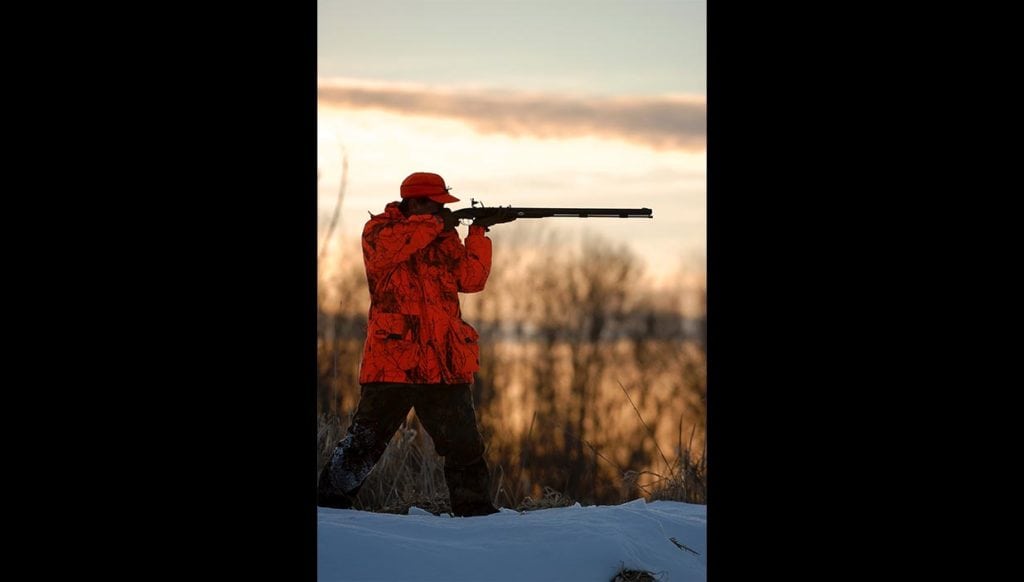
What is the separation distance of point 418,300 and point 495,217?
693 millimetres

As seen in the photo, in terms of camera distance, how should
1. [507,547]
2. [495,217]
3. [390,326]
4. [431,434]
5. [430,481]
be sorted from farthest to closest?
[430,481] → [495,217] → [431,434] → [390,326] → [507,547]

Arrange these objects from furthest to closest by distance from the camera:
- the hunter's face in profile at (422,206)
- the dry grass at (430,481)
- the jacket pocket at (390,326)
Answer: the dry grass at (430,481)
the hunter's face in profile at (422,206)
the jacket pocket at (390,326)

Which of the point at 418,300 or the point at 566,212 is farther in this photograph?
the point at 566,212

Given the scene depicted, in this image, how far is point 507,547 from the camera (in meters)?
6.33

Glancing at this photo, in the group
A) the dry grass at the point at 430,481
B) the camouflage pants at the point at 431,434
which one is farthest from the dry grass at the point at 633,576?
the dry grass at the point at 430,481

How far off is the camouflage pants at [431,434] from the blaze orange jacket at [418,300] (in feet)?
0.35

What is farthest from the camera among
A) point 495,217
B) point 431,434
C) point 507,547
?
point 495,217

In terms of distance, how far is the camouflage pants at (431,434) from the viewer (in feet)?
24.9

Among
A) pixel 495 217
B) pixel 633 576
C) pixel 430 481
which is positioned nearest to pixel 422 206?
pixel 495 217

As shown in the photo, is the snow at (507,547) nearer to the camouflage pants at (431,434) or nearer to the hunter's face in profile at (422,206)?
the camouflage pants at (431,434)

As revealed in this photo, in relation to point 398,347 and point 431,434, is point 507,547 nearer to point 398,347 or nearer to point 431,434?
point 431,434

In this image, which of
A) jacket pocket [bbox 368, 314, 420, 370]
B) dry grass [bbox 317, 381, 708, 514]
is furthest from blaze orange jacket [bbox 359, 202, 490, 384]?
dry grass [bbox 317, 381, 708, 514]

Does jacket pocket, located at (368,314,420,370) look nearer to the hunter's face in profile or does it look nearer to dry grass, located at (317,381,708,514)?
the hunter's face in profile
